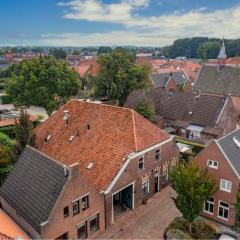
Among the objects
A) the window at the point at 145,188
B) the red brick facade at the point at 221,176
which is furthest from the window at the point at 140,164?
the red brick facade at the point at 221,176

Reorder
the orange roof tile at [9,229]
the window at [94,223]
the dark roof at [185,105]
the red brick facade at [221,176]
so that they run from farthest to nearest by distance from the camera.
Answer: the dark roof at [185,105] < the red brick facade at [221,176] < the window at [94,223] < the orange roof tile at [9,229]

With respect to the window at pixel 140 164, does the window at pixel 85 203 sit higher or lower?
lower

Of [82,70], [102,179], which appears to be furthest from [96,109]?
[82,70]

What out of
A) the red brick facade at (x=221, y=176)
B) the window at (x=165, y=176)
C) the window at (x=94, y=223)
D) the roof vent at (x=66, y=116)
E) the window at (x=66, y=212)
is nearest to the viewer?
the window at (x=66, y=212)

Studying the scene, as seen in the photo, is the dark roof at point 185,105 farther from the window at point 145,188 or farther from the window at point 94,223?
the window at point 94,223

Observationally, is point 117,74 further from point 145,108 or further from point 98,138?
point 98,138

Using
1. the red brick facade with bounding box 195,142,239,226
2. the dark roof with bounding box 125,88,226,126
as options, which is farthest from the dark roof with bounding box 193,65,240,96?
the red brick facade with bounding box 195,142,239,226

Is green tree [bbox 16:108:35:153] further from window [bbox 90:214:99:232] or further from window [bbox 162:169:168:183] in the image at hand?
window [bbox 162:169:168:183]
